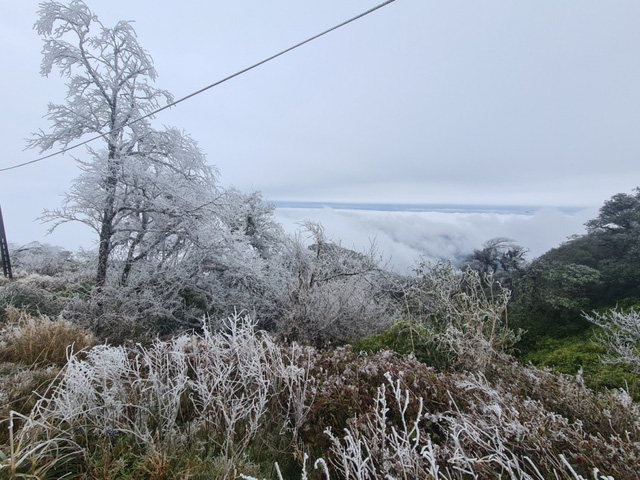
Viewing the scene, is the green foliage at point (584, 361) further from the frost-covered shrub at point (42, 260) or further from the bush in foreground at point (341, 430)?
the frost-covered shrub at point (42, 260)

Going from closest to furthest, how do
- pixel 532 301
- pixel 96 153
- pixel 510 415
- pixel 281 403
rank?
A: pixel 510 415, pixel 281 403, pixel 532 301, pixel 96 153

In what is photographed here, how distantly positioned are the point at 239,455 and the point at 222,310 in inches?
252

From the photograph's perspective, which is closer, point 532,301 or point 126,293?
point 532,301

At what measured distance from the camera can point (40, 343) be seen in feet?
14.3

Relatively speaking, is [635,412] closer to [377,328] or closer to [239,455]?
[239,455]

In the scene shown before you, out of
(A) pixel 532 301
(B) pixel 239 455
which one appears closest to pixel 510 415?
(B) pixel 239 455

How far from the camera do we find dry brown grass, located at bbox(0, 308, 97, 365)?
4.11 metres

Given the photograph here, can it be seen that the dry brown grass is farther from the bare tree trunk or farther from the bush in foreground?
the bare tree trunk

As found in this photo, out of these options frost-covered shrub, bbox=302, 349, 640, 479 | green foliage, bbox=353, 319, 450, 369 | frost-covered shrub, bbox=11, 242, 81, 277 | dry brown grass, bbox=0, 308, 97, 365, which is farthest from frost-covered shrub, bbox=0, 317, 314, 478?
frost-covered shrub, bbox=11, 242, 81, 277

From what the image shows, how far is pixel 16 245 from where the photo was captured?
63.6ft

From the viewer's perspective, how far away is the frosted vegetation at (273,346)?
7.04 ft

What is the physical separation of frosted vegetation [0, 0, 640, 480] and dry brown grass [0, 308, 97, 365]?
1.1 inches

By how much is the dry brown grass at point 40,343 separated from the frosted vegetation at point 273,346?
28mm

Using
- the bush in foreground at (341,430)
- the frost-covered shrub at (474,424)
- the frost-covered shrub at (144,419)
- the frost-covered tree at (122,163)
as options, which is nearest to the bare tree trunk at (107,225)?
the frost-covered tree at (122,163)
